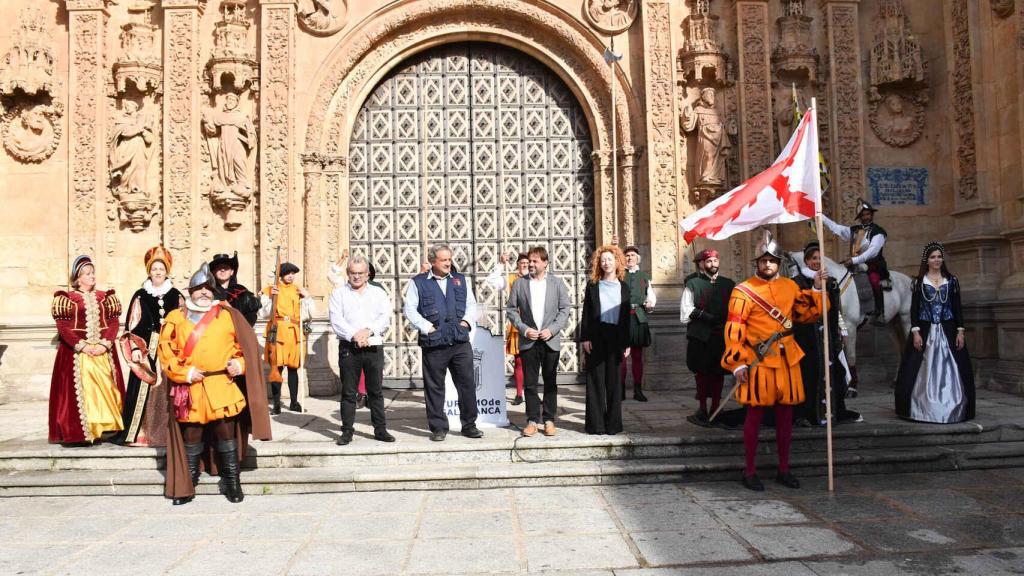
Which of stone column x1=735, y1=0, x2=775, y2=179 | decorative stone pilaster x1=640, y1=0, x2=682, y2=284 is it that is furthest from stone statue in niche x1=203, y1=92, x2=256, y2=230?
stone column x1=735, y1=0, x2=775, y2=179

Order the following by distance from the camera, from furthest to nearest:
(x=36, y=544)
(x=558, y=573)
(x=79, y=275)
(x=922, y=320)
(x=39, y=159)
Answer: (x=39, y=159) < (x=922, y=320) < (x=79, y=275) < (x=36, y=544) < (x=558, y=573)

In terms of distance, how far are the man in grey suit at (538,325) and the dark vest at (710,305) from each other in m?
1.35

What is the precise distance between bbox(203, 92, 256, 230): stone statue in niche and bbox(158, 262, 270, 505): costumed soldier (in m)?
5.17

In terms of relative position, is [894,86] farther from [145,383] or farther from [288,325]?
[145,383]

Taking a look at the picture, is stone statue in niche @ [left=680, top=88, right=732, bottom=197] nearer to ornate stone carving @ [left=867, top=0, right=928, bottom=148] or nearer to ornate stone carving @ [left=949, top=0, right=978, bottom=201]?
ornate stone carving @ [left=867, top=0, right=928, bottom=148]

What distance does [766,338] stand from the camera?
5871 millimetres

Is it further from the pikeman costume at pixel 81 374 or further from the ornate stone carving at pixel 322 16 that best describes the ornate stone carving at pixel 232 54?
the pikeman costume at pixel 81 374

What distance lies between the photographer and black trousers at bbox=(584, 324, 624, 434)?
22.6ft

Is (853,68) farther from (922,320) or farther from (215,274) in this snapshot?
(215,274)

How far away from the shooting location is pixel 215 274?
7.40m

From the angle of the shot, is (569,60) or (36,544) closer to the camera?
(36,544)

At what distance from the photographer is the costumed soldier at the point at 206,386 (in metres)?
5.77

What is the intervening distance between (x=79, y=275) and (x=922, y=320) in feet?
27.9

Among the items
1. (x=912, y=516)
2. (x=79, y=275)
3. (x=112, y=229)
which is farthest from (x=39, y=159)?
(x=912, y=516)
